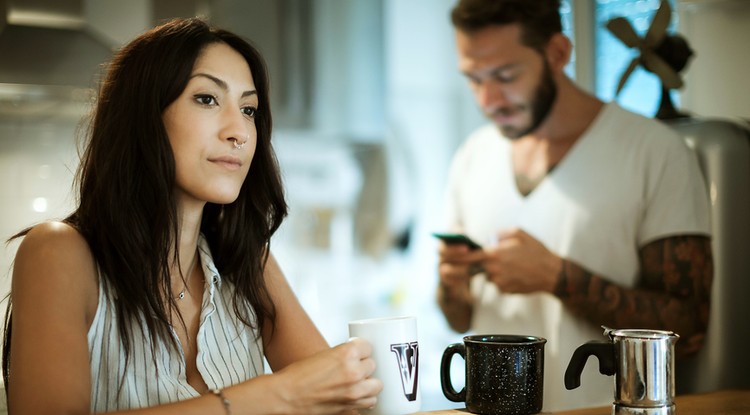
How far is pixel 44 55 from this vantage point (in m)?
2.31

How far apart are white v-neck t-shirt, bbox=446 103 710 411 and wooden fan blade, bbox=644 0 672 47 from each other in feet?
0.70

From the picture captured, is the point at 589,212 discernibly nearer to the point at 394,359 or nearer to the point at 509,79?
the point at 509,79

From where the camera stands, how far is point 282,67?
8.69ft

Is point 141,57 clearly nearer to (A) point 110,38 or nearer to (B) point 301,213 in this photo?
(A) point 110,38

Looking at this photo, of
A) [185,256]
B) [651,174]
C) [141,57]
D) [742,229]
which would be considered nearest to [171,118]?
[141,57]

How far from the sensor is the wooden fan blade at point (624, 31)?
8.20 feet

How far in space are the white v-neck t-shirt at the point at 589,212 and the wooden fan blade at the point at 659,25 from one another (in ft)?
0.70

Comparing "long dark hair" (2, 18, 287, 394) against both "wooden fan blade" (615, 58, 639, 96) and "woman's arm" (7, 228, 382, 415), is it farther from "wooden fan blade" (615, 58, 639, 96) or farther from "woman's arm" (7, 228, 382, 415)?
"wooden fan blade" (615, 58, 639, 96)

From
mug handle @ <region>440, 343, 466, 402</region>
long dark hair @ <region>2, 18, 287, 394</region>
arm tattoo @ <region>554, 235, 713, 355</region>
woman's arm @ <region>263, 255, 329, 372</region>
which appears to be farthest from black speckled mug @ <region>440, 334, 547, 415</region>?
arm tattoo @ <region>554, 235, 713, 355</region>

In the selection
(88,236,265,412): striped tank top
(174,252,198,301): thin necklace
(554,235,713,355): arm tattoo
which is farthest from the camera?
(554,235,713,355): arm tattoo

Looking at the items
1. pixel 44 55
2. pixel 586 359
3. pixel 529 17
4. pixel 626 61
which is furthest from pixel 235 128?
pixel 626 61

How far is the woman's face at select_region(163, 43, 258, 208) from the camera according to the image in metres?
1.37

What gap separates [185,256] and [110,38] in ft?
3.80

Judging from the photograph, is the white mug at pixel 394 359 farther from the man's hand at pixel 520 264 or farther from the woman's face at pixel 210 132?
the man's hand at pixel 520 264
